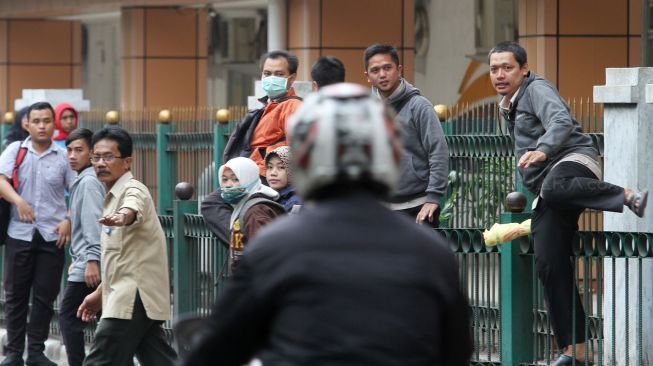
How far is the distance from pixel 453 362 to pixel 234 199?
160 inches

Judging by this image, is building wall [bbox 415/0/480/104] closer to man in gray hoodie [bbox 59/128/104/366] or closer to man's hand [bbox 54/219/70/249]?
man's hand [bbox 54/219/70/249]

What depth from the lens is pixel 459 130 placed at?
31.7ft

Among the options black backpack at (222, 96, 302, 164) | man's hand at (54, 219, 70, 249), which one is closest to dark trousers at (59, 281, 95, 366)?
man's hand at (54, 219, 70, 249)

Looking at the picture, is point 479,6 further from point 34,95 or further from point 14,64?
point 14,64

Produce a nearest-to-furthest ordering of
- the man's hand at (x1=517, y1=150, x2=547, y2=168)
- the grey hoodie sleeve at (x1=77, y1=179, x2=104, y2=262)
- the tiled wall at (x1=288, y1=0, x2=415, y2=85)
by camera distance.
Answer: the man's hand at (x1=517, y1=150, x2=547, y2=168) < the grey hoodie sleeve at (x1=77, y1=179, x2=104, y2=262) < the tiled wall at (x1=288, y1=0, x2=415, y2=85)

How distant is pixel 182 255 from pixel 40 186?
1299 millimetres

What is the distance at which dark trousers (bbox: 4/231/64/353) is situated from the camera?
424 inches

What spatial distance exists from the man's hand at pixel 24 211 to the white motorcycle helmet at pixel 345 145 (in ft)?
23.6

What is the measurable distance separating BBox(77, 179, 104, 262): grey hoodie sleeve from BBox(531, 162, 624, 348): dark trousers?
Answer: 2.83 m

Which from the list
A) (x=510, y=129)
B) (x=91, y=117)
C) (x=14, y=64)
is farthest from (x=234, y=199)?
(x=14, y=64)

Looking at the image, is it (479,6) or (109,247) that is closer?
(109,247)

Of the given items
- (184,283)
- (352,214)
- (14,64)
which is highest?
(14,64)

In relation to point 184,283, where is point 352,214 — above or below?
above

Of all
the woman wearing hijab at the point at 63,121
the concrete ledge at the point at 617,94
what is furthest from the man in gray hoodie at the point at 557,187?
the woman wearing hijab at the point at 63,121
